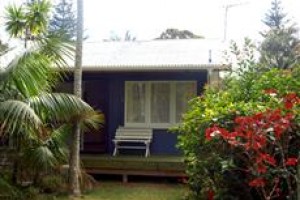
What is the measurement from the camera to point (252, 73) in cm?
759

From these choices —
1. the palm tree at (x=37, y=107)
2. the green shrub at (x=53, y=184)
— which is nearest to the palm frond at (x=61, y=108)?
the palm tree at (x=37, y=107)

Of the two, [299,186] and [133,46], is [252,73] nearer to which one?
[299,186]

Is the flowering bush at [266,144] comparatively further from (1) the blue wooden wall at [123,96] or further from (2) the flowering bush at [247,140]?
(1) the blue wooden wall at [123,96]

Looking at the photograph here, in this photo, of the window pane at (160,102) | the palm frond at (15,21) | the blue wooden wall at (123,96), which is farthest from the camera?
the window pane at (160,102)

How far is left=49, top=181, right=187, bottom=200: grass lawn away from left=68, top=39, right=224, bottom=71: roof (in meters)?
2.90

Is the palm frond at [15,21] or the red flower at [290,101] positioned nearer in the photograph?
the red flower at [290,101]

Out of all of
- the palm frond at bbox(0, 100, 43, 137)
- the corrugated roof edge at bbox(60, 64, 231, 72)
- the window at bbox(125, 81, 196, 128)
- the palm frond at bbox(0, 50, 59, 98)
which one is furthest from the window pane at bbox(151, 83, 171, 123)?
the palm frond at bbox(0, 100, 43, 137)

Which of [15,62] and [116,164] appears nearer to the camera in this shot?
[15,62]

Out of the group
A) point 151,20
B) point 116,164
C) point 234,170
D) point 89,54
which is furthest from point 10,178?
point 151,20

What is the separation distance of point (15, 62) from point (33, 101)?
26.2 inches

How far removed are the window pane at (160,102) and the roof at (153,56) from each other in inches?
32.8

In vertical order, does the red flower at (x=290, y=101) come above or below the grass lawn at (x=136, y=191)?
above

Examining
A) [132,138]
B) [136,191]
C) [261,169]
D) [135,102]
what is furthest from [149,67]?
[261,169]

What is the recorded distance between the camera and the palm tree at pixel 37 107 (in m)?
6.97
